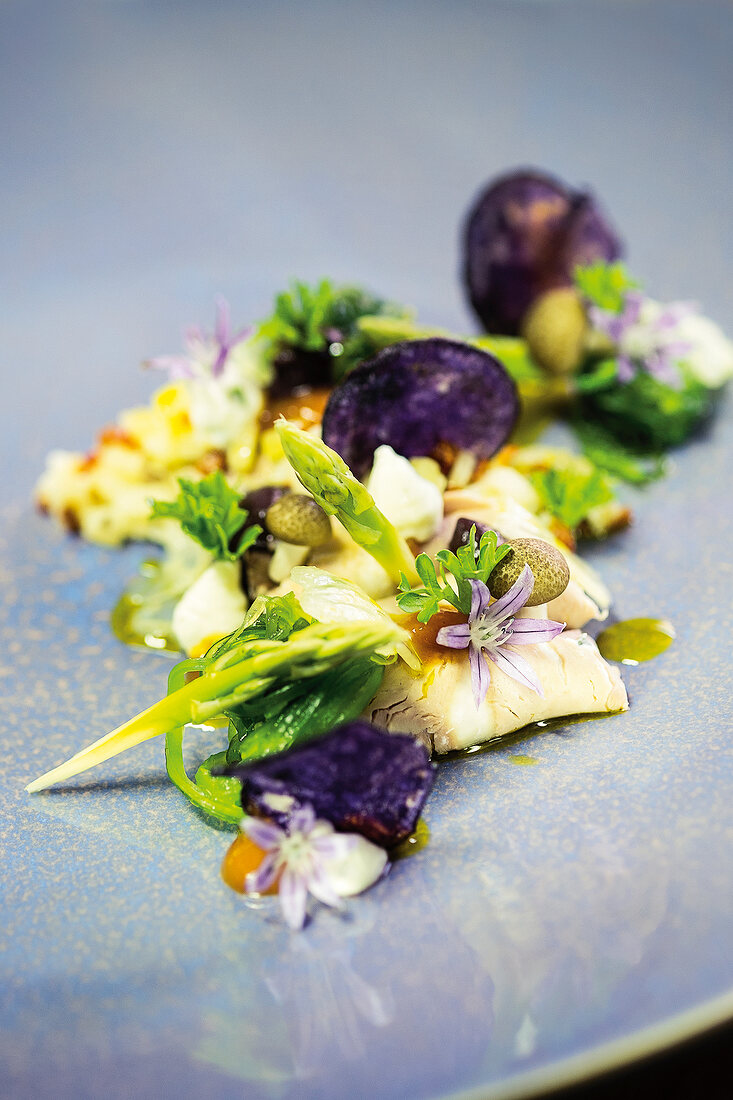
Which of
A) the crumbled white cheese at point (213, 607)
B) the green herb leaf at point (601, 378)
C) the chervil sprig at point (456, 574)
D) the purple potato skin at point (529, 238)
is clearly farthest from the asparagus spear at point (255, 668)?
the purple potato skin at point (529, 238)

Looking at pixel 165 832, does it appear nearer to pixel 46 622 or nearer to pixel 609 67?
pixel 46 622

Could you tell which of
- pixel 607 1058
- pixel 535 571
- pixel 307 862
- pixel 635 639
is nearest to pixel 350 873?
pixel 307 862

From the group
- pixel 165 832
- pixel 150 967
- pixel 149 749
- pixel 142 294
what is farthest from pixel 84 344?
pixel 150 967

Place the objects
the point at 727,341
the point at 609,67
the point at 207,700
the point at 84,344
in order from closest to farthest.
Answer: the point at 207,700 < the point at 727,341 < the point at 84,344 < the point at 609,67

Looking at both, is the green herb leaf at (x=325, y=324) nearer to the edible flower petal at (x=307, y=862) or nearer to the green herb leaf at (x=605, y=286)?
the green herb leaf at (x=605, y=286)

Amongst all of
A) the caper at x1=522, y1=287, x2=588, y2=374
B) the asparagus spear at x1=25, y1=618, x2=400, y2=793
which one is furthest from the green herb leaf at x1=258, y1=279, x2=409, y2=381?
the asparagus spear at x1=25, y1=618, x2=400, y2=793

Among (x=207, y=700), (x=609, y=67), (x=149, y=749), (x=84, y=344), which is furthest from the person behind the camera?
(x=609, y=67)
